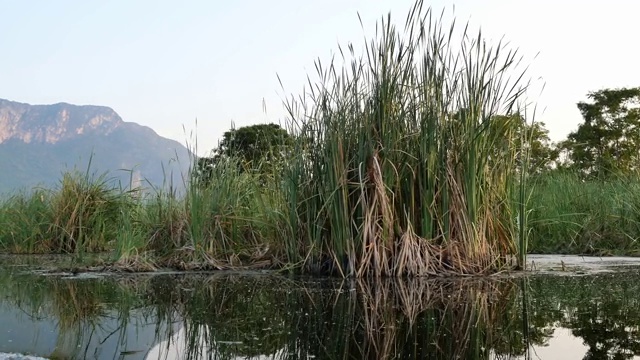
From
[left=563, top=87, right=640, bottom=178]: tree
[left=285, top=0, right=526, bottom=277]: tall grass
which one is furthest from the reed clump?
[left=563, top=87, right=640, bottom=178]: tree

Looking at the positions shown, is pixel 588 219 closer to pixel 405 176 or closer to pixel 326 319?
pixel 405 176

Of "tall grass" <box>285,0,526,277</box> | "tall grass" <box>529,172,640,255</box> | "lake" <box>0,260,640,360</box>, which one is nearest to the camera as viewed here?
"lake" <box>0,260,640,360</box>

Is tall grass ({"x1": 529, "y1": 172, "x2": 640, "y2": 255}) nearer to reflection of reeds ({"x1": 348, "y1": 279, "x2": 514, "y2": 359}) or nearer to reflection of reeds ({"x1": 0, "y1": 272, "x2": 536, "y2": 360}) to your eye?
reflection of reeds ({"x1": 348, "y1": 279, "x2": 514, "y2": 359})

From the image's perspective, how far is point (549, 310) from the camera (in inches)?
157

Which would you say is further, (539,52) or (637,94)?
(637,94)

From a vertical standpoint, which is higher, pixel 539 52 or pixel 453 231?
pixel 539 52

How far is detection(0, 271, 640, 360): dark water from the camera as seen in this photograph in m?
3.07

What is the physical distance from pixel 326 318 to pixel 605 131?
24563 mm

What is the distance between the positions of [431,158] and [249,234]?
8.15 feet

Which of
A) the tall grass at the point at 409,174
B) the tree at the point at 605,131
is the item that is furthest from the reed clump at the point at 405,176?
the tree at the point at 605,131

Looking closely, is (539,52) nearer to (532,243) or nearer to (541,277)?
(541,277)

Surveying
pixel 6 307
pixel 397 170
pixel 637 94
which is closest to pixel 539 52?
pixel 397 170

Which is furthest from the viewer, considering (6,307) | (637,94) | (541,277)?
(637,94)

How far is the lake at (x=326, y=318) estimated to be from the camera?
3.07 meters
